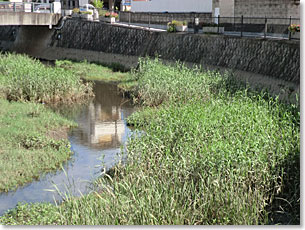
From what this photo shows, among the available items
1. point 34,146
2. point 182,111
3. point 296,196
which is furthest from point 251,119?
point 34,146

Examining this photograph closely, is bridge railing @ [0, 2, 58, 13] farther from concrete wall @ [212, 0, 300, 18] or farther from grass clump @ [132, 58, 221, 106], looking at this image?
grass clump @ [132, 58, 221, 106]

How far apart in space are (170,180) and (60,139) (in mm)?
7119

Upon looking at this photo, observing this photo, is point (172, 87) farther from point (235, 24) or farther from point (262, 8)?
point (262, 8)

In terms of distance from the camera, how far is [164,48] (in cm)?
3044

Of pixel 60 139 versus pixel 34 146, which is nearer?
pixel 34 146

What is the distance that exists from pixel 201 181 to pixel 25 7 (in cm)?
2971

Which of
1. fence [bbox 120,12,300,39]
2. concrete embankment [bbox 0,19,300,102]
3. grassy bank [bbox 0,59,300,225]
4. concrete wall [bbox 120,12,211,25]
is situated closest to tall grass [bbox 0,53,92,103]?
concrete embankment [bbox 0,19,300,102]

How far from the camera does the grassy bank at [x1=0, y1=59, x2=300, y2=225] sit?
873cm

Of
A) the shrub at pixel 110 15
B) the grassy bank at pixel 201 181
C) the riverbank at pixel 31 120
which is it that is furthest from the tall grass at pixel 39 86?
the shrub at pixel 110 15

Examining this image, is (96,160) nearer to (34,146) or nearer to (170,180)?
(34,146)

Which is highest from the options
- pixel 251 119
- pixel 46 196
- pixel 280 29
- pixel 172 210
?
pixel 280 29

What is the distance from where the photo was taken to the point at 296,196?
9.69 meters

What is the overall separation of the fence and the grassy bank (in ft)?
38.0

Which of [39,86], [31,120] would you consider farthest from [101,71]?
[31,120]
